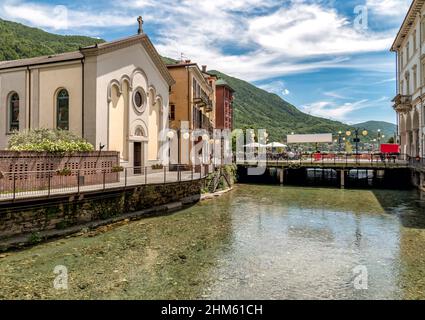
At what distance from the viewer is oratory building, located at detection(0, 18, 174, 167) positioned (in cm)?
2105

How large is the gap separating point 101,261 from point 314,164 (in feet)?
95.7

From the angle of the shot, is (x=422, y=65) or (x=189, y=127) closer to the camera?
(x=422, y=65)

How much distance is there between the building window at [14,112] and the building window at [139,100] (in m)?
8.84

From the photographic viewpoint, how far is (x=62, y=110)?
22.3 meters

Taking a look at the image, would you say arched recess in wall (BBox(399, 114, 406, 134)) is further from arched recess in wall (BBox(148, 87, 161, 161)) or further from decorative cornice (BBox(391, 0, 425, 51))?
arched recess in wall (BBox(148, 87, 161, 161))

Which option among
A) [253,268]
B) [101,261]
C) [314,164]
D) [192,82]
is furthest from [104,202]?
[314,164]

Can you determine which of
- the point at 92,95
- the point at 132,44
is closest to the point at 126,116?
the point at 92,95

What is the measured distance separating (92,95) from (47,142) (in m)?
5.88

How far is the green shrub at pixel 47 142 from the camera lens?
15.6 metres

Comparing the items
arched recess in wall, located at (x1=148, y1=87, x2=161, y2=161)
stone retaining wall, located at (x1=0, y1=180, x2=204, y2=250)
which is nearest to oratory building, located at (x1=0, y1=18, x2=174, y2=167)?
arched recess in wall, located at (x1=148, y1=87, x2=161, y2=161)

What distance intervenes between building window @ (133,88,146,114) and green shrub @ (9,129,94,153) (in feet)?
24.3

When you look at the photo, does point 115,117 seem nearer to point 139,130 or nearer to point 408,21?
point 139,130

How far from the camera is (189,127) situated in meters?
33.2
